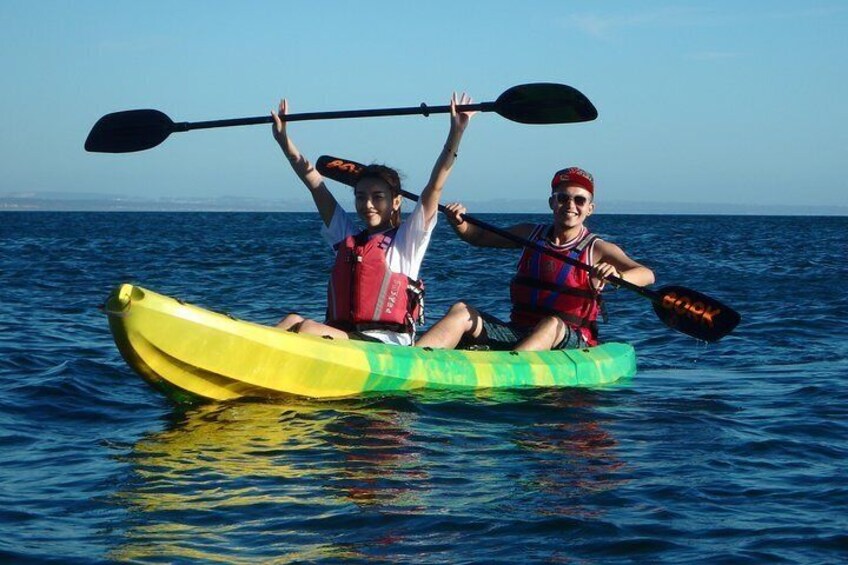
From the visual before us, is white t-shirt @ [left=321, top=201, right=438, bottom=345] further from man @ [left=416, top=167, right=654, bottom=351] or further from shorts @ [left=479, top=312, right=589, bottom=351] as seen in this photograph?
shorts @ [left=479, top=312, right=589, bottom=351]

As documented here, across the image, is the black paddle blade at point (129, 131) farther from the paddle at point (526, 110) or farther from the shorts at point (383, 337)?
the shorts at point (383, 337)

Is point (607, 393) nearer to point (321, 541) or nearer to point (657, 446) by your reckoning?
point (657, 446)

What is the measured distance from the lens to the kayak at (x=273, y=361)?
245 inches

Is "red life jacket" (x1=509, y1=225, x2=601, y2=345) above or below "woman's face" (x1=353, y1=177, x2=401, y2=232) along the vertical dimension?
below

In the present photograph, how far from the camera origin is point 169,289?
51.2 feet

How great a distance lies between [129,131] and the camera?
8.52m

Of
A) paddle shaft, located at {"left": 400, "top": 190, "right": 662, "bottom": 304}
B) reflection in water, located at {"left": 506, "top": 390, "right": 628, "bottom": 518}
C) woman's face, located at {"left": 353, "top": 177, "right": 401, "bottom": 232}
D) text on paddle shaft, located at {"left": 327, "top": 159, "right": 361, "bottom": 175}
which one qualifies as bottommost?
reflection in water, located at {"left": 506, "top": 390, "right": 628, "bottom": 518}

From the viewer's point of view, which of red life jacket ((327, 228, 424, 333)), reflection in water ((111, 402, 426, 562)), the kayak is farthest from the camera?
red life jacket ((327, 228, 424, 333))

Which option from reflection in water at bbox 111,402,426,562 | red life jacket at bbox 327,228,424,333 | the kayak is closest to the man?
the kayak

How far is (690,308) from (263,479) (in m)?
3.89

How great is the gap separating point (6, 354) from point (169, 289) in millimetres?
6689

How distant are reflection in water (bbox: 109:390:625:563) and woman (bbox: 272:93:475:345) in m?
0.55

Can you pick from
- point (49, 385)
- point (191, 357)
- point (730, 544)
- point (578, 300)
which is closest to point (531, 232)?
point (578, 300)

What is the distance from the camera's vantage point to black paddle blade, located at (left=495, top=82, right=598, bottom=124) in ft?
25.4
